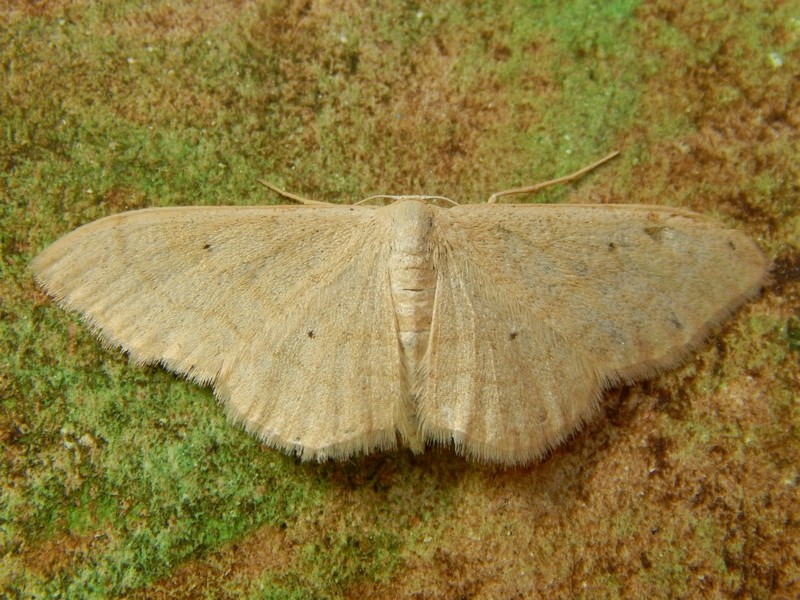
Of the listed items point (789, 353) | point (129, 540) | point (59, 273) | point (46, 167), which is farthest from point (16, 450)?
point (789, 353)

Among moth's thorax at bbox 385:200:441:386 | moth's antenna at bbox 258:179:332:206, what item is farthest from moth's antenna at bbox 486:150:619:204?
moth's antenna at bbox 258:179:332:206

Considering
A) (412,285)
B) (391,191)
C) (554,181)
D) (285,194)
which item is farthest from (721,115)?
(285,194)

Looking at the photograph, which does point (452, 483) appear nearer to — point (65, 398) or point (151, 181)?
point (65, 398)

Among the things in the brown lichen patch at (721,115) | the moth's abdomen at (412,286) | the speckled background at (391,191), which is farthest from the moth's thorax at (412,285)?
the brown lichen patch at (721,115)

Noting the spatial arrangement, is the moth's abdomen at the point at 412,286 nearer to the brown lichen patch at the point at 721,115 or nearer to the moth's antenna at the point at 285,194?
the moth's antenna at the point at 285,194

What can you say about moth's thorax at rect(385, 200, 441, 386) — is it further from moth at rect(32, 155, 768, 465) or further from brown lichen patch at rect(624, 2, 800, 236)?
brown lichen patch at rect(624, 2, 800, 236)

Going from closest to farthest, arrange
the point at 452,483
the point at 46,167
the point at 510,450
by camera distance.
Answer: the point at 510,450 → the point at 452,483 → the point at 46,167

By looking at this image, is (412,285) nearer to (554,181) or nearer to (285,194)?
(285,194)
